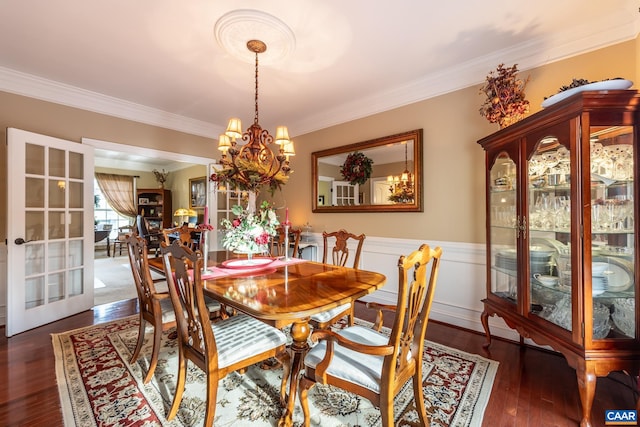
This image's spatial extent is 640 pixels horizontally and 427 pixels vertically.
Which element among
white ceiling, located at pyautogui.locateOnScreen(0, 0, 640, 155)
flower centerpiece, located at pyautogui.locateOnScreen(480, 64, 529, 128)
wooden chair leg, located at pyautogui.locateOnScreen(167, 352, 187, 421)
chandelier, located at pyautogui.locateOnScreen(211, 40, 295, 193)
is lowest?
wooden chair leg, located at pyautogui.locateOnScreen(167, 352, 187, 421)

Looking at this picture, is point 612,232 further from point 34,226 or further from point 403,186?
point 34,226

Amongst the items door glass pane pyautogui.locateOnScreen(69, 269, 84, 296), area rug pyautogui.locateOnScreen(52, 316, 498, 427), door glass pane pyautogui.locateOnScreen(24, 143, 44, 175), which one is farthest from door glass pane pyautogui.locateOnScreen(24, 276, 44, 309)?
door glass pane pyautogui.locateOnScreen(24, 143, 44, 175)

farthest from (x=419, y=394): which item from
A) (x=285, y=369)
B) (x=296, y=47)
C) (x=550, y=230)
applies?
(x=296, y=47)

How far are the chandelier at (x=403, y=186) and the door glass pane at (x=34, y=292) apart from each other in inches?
157

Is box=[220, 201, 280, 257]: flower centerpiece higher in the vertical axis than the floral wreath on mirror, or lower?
lower

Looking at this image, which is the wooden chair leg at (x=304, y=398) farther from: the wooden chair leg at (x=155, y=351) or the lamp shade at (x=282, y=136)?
the lamp shade at (x=282, y=136)

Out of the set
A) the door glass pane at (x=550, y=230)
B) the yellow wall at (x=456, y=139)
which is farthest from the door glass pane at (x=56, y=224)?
the door glass pane at (x=550, y=230)

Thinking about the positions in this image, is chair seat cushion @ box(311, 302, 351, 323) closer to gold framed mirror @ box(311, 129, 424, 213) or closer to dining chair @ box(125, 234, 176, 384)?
dining chair @ box(125, 234, 176, 384)

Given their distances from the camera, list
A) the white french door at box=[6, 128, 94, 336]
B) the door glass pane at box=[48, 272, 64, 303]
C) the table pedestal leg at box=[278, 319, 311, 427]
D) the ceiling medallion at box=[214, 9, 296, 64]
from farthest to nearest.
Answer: the door glass pane at box=[48, 272, 64, 303], the white french door at box=[6, 128, 94, 336], the ceiling medallion at box=[214, 9, 296, 64], the table pedestal leg at box=[278, 319, 311, 427]

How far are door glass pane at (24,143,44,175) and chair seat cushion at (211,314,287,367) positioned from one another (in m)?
2.83

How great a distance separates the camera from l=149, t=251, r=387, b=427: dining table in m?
1.30

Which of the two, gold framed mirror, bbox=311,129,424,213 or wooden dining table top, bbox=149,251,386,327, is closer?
wooden dining table top, bbox=149,251,386,327

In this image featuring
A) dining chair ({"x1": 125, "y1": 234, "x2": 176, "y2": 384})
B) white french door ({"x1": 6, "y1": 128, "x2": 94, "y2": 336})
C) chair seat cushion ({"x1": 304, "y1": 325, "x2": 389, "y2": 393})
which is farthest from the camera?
white french door ({"x1": 6, "y1": 128, "x2": 94, "y2": 336})

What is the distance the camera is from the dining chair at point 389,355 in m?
1.13
